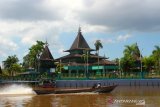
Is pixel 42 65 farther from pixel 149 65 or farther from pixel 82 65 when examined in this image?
pixel 149 65

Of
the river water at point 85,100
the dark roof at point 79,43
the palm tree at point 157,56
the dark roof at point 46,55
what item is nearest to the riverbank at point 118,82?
the palm tree at point 157,56

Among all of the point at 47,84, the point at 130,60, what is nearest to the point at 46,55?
the point at 130,60

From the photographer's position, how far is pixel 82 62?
308 feet

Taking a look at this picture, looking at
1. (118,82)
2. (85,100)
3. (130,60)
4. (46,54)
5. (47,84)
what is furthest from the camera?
(46,54)

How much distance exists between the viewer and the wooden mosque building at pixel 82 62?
88.3 m

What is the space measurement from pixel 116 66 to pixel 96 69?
526cm

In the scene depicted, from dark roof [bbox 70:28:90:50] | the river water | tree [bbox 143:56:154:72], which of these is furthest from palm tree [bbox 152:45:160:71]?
the river water

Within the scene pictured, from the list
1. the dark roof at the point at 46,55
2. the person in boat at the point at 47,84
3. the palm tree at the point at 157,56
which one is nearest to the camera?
the person in boat at the point at 47,84

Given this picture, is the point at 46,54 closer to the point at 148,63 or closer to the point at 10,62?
the point at 10,62

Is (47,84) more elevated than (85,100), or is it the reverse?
(47,84)

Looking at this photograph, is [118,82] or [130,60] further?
[130,60]

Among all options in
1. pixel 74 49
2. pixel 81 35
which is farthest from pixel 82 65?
pixel 81 35

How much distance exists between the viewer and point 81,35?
104375 mm

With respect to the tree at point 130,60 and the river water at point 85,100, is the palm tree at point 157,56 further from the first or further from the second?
the river water at point 85,100
